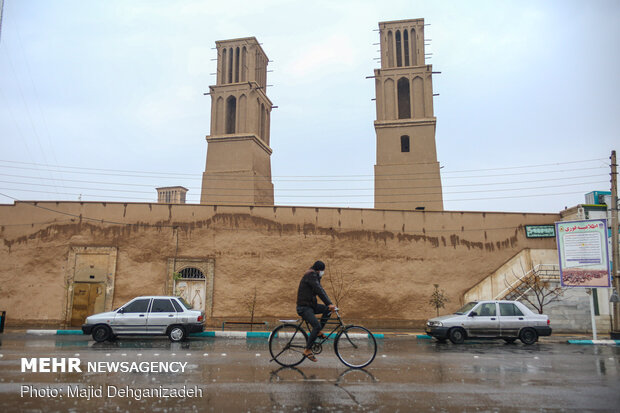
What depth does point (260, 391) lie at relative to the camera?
19.8ft

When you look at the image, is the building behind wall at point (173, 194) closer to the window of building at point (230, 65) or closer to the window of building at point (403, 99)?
the window of building at point (230, 65)

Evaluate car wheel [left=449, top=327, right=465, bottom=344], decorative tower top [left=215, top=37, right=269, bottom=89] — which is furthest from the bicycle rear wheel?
decorative tower top [left=215, top=37, right=269, bottom=89]

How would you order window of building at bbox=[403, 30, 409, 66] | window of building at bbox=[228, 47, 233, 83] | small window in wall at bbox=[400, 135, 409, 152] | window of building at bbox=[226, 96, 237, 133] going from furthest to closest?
window of building at bbox=[228, 47, 233, 83] → window of building at bbox=[226, 96, 237, 133] → window of building at bbox=[403, 30, 409, 66] → small window in wall at bbox=[400, 135, 409, 152]

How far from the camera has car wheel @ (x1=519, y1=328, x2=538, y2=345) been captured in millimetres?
13883

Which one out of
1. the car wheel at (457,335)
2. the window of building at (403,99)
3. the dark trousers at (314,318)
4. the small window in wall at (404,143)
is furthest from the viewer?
the window of building at (403,99)

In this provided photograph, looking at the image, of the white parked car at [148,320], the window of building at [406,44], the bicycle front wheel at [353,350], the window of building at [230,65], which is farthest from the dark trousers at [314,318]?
the window of building at [230,65]

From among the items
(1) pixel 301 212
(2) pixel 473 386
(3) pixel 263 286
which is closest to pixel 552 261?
(1) pixel 301 212

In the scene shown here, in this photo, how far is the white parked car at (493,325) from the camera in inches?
549

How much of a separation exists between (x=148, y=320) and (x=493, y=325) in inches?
422

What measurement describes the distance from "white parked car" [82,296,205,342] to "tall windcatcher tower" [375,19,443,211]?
63.9 ft

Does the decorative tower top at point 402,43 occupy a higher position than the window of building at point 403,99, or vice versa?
the decorative tower top at point 402,43

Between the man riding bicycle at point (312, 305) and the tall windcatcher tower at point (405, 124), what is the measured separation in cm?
2325

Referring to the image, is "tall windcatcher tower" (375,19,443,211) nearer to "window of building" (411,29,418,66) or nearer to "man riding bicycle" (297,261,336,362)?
"window of building" (411,29,418,66)

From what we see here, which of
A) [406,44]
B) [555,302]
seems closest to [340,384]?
[555,302]
